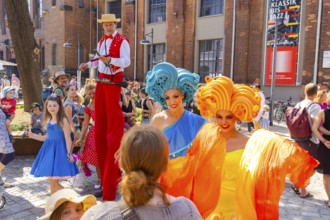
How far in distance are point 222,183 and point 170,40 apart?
20103 mm

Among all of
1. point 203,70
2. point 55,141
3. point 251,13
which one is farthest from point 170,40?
point 55,141

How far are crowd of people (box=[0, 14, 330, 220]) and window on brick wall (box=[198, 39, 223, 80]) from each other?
50.2 ft

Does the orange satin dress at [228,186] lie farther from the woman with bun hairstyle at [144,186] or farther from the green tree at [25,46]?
the green tree at [25,46]

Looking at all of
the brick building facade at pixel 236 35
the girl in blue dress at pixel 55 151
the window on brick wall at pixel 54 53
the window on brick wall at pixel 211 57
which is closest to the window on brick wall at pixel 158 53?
the brick building facade at pixel 236 35

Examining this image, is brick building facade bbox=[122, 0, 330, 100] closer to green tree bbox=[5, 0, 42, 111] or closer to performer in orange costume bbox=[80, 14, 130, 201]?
green tree bbox=[5, 0, 42, 111]

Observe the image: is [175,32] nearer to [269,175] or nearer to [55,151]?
[55,151]

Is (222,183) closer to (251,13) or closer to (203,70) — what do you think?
(251,13)

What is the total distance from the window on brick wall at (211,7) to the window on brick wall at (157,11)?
126 inches

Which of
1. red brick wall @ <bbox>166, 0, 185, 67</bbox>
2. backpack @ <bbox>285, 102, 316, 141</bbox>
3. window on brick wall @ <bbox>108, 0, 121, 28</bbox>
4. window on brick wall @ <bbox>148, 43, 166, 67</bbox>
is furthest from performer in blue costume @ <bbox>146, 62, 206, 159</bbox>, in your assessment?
window on brick wall @ <bbox>108, 0, 121, 28</bbox>

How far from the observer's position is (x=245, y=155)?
2.24m

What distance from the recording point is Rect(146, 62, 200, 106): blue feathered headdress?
10.6 ft

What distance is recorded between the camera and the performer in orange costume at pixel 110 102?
148 inches

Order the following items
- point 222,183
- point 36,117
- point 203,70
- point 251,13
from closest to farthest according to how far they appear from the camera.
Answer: point 222,183
point 36,117
point 251,13
point 203,70

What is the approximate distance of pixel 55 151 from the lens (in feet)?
14.2
